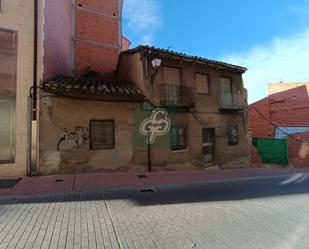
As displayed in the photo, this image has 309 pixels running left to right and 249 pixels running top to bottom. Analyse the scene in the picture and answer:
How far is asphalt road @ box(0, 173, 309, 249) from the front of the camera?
4.62 m

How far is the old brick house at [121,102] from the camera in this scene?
460 inches

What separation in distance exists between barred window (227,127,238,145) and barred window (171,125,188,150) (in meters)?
3.41

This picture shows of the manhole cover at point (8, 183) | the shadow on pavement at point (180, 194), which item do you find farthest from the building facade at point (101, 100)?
the shadow on pavement at point (180, 194)

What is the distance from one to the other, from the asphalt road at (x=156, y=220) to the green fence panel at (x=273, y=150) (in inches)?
450

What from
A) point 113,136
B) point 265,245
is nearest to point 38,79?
point 113,136

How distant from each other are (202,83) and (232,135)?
3684 mm

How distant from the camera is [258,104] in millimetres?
28406

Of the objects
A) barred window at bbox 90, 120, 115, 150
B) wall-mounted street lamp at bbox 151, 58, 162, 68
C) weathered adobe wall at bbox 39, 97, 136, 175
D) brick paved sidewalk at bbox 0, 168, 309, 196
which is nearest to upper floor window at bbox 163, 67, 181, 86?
wall-mounted street lamp at bbox 151, 58, 162, 68

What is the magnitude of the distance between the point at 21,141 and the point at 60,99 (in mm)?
2110

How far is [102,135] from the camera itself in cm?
1258

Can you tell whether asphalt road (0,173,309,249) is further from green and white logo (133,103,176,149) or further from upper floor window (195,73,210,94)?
upper floor window (195,73,210,94)

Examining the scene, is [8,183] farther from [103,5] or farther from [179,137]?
[103,5]

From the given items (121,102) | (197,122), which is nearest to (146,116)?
(121,102)

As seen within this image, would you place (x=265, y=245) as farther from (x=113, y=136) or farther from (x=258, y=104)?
(x=258, y=104)
